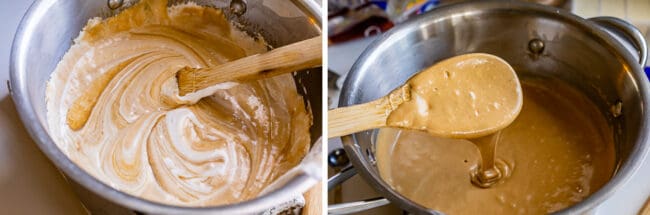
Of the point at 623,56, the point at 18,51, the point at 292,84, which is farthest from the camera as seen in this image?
the point at 292,84

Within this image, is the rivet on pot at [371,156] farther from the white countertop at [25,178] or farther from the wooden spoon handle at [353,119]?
the white countertop at [25,178]

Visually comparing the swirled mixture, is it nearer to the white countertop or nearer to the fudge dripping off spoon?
the white countertop

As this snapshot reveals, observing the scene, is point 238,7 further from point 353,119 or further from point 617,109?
point 617,109

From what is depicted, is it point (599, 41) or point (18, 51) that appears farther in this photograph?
point (599, 41)

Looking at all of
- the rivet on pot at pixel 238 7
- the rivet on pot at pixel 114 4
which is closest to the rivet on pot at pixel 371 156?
the rivet on pot at pixel 238 7

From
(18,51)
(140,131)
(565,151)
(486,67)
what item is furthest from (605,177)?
(18,51)

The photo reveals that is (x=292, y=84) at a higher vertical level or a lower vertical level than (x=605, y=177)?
higher

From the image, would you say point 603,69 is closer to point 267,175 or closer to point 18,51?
point 267,175
